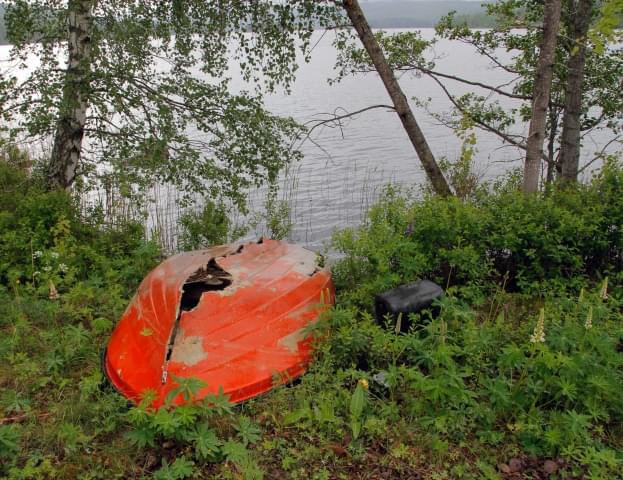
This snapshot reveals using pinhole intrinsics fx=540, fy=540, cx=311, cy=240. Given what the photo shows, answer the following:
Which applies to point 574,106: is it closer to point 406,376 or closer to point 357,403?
point 406,376

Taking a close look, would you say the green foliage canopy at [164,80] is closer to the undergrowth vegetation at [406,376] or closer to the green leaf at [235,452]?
the undergrowth vegetation at [406,376]

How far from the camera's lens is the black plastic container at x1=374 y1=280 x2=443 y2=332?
3959 millimetres

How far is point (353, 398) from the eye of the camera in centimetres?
329

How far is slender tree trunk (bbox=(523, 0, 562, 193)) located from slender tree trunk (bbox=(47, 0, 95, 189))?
4.93 meters

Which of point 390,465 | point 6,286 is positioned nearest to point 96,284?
point 6,286

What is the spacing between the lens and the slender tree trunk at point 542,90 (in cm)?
555

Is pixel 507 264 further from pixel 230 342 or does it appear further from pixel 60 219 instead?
pixel 60 219

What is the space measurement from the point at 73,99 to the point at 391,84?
12.0 feet

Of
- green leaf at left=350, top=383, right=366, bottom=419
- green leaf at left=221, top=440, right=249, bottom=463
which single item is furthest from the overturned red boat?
green leaf at left=350, top=383, right=366, bottom=419

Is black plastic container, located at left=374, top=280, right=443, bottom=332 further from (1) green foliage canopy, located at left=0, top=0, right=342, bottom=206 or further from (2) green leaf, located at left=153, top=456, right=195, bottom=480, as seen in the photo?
(1) green foliage canopy, located at left=0, top=0, right=342, bottom=206

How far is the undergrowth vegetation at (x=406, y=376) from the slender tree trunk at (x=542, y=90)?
803mm

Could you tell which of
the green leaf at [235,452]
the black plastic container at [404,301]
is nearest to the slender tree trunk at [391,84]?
the black plastic container at [404,301]

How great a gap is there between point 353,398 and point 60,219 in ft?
12.9

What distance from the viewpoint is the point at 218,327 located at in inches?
144
